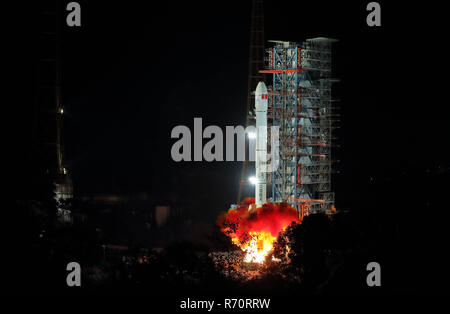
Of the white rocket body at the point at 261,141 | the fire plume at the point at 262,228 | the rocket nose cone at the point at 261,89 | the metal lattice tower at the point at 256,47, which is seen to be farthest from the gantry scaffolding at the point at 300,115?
the fire plume at the point at 262,228

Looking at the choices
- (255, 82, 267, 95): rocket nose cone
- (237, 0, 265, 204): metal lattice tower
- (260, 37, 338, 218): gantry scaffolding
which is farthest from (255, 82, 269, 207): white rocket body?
(237, 0, 265, 204): metal lattice tower

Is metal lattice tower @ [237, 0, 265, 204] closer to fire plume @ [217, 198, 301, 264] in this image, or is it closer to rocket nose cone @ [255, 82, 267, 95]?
rocket nose cone @ [255, 82, 267, 95]

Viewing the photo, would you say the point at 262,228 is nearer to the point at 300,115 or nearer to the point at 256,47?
the point at 300,115

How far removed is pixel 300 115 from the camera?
144ft

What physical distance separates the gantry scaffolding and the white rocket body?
3.45 ft

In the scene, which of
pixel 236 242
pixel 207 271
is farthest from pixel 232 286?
pixel 236 242

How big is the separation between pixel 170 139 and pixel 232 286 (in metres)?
26.6

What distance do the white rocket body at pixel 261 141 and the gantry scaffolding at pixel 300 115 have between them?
3.45 feet

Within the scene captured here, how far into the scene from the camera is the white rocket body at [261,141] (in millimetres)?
43062

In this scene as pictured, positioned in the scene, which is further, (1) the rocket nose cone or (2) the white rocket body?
(2) the white rocket body

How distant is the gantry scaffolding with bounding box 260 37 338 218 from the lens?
44281mm

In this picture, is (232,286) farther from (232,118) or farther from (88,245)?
(232,118)

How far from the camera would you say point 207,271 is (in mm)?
32438

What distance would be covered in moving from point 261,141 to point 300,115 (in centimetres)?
319
